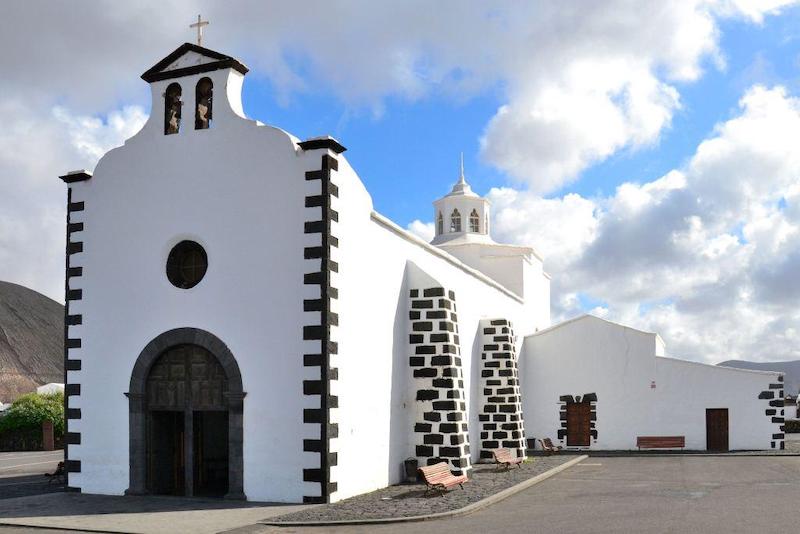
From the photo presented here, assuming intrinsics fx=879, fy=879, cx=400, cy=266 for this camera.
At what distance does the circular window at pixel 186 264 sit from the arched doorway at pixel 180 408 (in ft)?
3.19

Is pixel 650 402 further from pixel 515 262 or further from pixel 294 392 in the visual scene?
pixel 294 392

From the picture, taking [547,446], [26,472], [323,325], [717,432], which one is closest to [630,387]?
[717,432]

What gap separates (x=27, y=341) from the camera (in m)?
A: 92.2

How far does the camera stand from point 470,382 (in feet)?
77.7

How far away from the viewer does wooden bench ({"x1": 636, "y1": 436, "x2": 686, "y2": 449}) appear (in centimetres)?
2930

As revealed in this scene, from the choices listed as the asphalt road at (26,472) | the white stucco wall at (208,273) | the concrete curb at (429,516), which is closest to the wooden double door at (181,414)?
the white stucco wall at (208,273)

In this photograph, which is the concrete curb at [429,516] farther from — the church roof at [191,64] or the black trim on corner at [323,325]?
the church roof at [191,64]

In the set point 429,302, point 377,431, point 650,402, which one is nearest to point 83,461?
point 377,431

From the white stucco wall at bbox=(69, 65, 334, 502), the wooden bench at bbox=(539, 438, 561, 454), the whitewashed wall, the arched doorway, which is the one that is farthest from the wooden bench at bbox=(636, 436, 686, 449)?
the white stucco wall at bbox=(69, 65, 334, 502)

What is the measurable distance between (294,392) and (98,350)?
4.54 metres

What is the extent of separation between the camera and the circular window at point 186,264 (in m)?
16.8

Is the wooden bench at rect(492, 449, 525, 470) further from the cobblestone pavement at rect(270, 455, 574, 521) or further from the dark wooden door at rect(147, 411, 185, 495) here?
the dark wooden door at rect(147, 411, 185, 495)

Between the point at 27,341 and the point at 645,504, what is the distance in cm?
8851

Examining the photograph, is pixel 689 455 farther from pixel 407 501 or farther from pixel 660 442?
pixel 407 501
